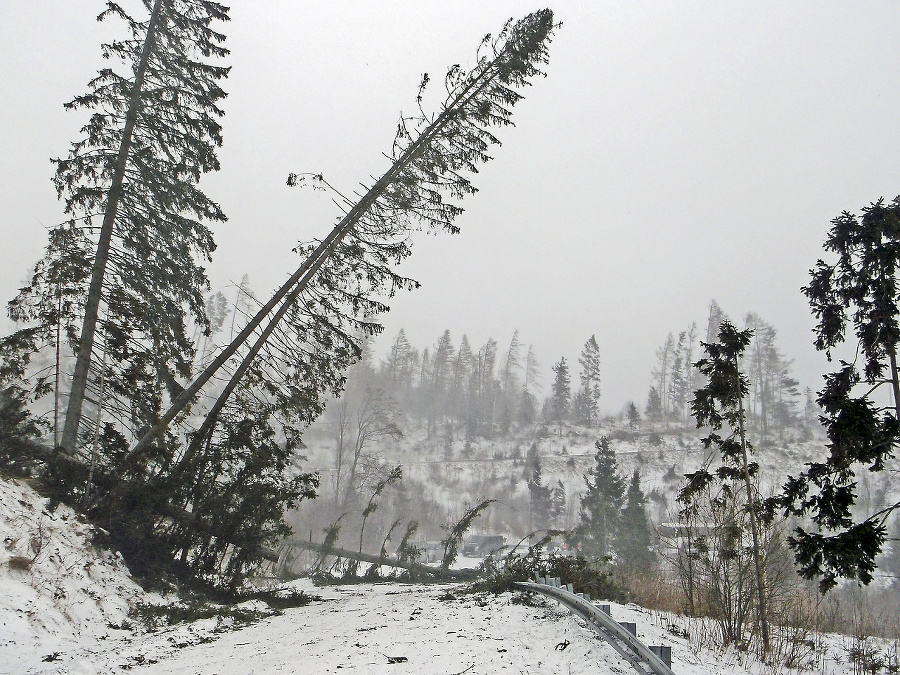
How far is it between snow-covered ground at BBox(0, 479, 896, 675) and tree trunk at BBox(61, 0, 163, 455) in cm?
330

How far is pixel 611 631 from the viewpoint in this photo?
18.2ft

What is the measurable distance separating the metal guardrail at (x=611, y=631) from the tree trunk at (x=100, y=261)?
9.70m

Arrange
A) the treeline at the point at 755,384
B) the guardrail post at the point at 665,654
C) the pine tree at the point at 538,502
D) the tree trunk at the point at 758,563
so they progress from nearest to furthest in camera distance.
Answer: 1. the guardrail post at the point at 665,654
2. the tree trunk at the point at 758,563
3. the pine tree at the point at 538,502
4. the treeline at the point at 755,384

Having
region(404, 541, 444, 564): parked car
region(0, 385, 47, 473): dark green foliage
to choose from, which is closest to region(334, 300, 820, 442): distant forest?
region(404, 541, 444, 564): parked car

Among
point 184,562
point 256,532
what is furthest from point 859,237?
point 184,562

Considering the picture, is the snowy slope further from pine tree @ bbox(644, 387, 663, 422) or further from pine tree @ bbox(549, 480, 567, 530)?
pine tree @ bbox(644, 387, 663, 422)

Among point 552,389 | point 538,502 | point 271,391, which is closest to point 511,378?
point 552,389

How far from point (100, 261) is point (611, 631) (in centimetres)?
1235

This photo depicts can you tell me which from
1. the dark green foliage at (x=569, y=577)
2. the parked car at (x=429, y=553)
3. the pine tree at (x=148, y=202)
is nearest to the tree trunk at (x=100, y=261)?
the pine tree at (x=148, y=202)

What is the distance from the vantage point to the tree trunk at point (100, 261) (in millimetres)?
11844

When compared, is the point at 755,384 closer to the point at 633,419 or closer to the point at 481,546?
the point at 633,419

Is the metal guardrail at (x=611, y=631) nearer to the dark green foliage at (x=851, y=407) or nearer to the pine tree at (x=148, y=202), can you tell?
the dark green foliage at (x=851, y=407)

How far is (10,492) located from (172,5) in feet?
38.9

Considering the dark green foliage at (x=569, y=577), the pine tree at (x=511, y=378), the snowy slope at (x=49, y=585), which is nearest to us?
the snowy slope at (x=49, y=585)
